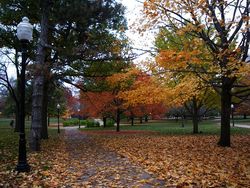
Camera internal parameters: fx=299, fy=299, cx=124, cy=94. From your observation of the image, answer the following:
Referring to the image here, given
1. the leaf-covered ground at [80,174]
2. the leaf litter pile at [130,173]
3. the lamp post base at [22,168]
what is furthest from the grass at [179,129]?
the lamp post base at [22,168]

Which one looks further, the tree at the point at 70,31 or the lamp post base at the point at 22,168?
the tree at the point at 70,31

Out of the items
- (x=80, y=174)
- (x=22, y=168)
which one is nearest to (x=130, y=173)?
(x=80, y=174)

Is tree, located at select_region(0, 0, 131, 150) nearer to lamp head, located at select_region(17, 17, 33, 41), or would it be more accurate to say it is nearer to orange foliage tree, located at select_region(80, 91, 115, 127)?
lamp head, located at select_region(17, 17, 33, 41)

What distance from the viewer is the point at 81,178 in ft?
24.3

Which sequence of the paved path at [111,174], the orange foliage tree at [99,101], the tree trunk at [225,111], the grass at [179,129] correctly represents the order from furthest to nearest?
1. the orange foliage tree at [99,101]
2. the grass at [179,129]
3. the tree trunk at [225,111]
4. the paved path at [111,174]

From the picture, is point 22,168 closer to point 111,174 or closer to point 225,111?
point 111,174

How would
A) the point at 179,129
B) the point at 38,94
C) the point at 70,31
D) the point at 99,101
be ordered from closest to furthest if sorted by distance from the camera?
the point at 38,94, the point at 70,31, the point at 99,101, the point at 179,129

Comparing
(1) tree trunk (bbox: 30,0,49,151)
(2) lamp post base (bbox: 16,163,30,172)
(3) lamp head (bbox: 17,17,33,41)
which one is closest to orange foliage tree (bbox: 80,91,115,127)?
(1) tree trunk (bbox: 30,0,49,151)

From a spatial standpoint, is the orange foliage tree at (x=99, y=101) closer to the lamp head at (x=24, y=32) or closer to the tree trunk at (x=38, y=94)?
the tree trunk at (x=38, y=94)

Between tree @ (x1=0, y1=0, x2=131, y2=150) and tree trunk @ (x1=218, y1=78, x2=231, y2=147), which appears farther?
tree trunk @ (x1=218, y1=78, x2=231, y2=147)

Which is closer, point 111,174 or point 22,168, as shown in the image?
point 111,174

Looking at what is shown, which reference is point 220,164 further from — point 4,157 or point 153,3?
point 4,157

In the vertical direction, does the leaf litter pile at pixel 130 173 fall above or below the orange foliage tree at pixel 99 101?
below

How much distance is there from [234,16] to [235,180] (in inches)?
334
